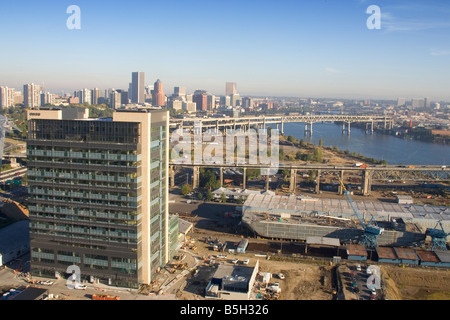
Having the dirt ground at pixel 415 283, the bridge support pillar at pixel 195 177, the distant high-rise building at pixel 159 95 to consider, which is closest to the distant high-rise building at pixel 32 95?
the distant high-rise building at pixel 159 95

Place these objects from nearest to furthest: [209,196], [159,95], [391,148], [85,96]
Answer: [209,196] → [391,148] → [85,96] → [159,95]

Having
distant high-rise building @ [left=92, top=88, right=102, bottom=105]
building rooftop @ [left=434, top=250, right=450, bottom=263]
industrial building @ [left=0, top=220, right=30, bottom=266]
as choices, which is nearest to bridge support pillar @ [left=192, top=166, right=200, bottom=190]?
industrial building @ [left=0, top=220, right=30, bottom=266]

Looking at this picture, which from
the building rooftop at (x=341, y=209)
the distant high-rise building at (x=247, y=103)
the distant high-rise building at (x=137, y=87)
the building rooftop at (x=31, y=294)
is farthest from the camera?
the distant high-rise building at (x=247, y=103)

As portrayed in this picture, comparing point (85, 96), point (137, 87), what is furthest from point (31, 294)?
point (137, 87)

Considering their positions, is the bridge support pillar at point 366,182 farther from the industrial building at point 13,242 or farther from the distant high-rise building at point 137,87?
the distant high-rise building at point 137,87

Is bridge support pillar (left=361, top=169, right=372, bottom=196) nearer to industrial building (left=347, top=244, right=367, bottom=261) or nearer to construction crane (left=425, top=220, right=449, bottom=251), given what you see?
construction crane (left=425, top=220, right=449, bottom=251)

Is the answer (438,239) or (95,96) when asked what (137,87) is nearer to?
(95,96)

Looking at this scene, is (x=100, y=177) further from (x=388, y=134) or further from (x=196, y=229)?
(x=388, y=134)
